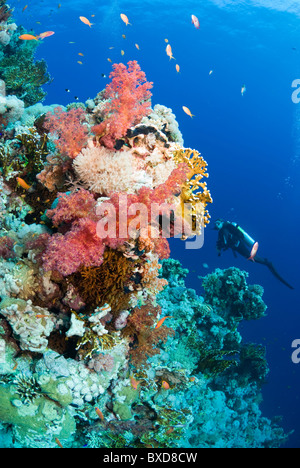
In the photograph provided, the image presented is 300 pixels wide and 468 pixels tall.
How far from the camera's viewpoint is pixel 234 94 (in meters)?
64.9

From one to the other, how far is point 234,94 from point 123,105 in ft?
232

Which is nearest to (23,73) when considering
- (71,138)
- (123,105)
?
(123,105)

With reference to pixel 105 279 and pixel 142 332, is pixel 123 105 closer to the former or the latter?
pixel 105 279

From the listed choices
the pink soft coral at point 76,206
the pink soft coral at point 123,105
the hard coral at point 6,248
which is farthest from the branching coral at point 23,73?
the pink soft coral at point 76,206

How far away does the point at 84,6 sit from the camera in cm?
3947

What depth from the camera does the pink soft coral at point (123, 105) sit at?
14.6 ft

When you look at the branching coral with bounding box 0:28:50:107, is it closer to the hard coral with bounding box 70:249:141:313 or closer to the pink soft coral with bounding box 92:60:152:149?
the pink soft coral with bounding box 92:60:152:149

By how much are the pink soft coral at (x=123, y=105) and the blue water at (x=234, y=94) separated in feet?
100

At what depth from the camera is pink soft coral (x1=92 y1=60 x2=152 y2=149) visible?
4438 millimetres

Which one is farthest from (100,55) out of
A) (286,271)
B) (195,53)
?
(286,271)

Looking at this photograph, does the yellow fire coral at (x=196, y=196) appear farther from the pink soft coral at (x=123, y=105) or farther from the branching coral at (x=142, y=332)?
the branching coral at (x=142, y=332)
